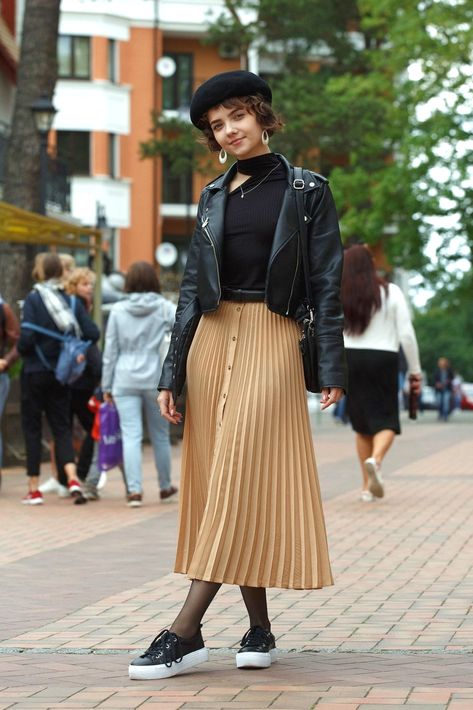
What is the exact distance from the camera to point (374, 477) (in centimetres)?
1315

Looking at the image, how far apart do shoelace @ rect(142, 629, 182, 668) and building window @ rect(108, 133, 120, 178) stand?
54.3 m

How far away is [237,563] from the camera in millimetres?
5930

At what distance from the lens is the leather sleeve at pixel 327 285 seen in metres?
6.02

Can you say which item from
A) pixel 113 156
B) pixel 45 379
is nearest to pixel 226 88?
pixel 45 379

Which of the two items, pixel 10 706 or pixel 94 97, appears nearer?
pixel 10 706

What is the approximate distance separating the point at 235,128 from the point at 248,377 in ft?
2.79

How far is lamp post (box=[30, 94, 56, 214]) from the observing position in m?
21.8

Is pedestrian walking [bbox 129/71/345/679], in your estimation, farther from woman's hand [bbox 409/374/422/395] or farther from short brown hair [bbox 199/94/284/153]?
woman's hand [bbox 409/374/422/395]

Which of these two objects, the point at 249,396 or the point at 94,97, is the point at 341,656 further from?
the point at 94,97

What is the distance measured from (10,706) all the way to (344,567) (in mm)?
4014

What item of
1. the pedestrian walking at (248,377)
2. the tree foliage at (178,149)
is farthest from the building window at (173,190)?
the pedestrian walking at (248,377)

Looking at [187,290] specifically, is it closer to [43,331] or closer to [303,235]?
[303,235]

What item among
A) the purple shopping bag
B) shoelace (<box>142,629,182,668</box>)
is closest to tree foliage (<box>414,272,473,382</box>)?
the purple shopping bag

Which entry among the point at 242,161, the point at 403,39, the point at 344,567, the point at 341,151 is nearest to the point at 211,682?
the point at 242,161
